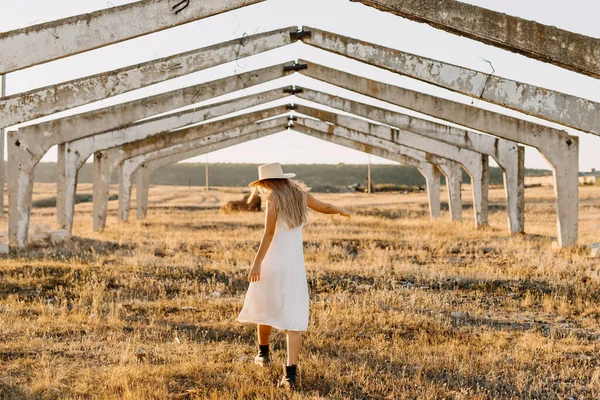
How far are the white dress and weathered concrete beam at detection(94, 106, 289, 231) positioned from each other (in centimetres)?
1685

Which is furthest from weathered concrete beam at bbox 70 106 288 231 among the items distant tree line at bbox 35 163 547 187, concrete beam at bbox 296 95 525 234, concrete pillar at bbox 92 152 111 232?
distant tree line at bbox 35 163 547 187

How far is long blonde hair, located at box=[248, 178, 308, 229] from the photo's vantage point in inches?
224

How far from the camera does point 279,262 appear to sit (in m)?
5.71

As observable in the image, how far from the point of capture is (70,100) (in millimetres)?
12625

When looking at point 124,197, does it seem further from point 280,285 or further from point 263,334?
point 280,285

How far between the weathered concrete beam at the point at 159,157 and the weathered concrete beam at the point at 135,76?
12.3 m

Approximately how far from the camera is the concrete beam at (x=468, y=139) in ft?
63.1

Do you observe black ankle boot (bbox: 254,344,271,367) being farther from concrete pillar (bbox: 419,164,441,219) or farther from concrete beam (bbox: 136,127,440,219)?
concrete pillar (bbox: 419,164,441,219)

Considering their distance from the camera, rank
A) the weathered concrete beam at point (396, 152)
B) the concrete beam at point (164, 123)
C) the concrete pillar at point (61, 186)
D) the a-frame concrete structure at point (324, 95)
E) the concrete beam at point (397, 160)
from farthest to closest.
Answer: the concrete beam at point (397, 160), the weathered concrete beam at point (396, 152), the concrete beam at point (164, 123), the concrete pillar at point (61, 186), the a-frame concrete structure at point (324, 95)

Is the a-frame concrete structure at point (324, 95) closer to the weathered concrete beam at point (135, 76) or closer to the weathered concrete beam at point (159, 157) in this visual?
the weathered concrete beam at point (135, 76)

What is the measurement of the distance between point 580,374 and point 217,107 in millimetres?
15670

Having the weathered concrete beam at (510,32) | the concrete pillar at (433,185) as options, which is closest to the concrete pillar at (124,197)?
the concrete pillar at (433,185)

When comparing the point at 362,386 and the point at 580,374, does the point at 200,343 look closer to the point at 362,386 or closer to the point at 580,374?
the point at 362,386

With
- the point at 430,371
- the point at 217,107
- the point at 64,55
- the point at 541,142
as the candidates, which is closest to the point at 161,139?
the point at 217,107
